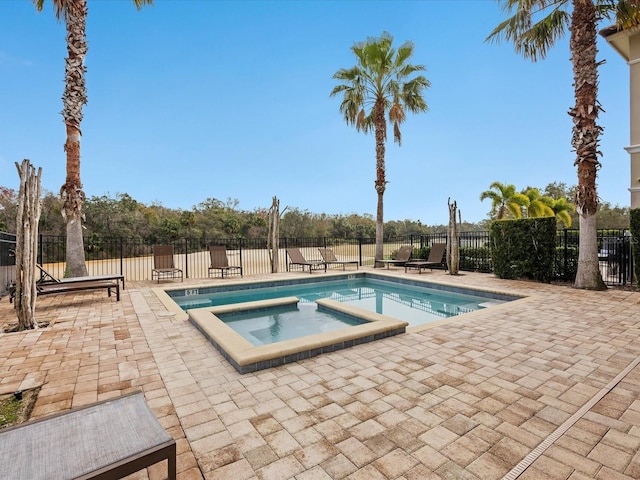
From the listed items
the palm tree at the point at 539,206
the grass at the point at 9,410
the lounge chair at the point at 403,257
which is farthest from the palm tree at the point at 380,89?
the grass at the point at 9,410

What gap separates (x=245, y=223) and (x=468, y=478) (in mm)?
27741

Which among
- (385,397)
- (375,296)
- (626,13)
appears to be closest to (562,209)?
(626,13)

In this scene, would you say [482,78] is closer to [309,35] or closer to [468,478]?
[309,35]

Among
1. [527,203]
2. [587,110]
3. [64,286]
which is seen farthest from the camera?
[527,203]

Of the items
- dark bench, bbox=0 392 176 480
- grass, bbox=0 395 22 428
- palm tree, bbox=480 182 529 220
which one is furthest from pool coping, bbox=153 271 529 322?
palm tree, bbox=480 182 529 220

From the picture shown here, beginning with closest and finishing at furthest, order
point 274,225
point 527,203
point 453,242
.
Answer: point 453,242
point 274,225
point 527,203

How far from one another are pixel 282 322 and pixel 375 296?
3601 millimetres

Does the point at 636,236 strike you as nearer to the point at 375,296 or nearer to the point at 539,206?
the point at 375,296

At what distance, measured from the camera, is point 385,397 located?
271 centimetres

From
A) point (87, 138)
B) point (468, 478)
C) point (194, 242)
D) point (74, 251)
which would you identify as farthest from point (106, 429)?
point (194, 242)

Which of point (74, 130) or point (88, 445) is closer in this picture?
point (88, 445)

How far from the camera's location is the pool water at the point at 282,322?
548 cm

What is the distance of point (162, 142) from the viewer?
24.6 meters

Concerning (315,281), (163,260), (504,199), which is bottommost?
(315,281)
